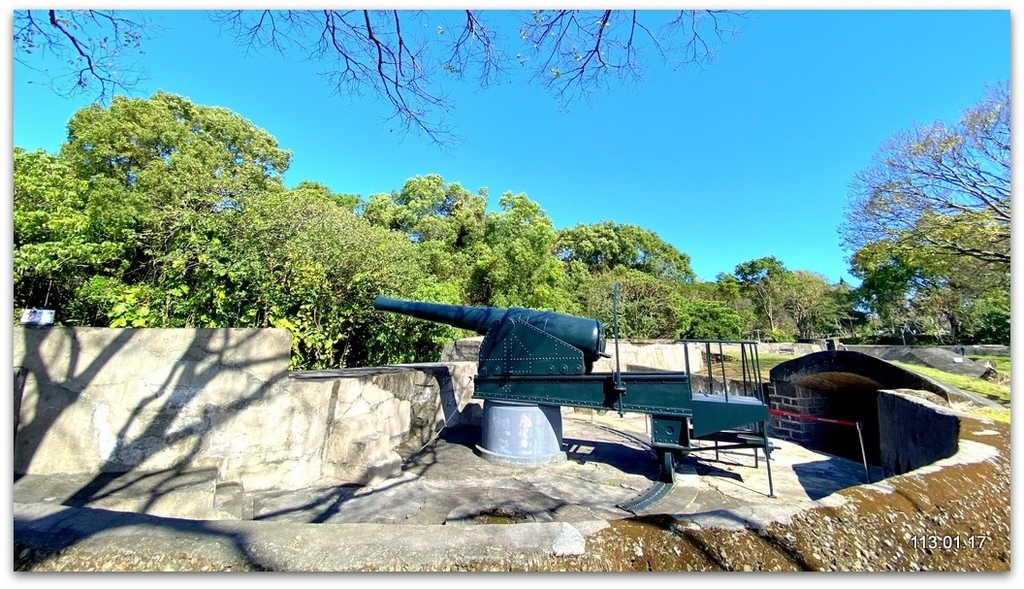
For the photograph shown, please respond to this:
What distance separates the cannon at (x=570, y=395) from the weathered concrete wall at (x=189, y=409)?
1.27m

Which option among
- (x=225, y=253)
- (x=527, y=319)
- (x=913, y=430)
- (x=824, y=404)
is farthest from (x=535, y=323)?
(x=824, y=404)

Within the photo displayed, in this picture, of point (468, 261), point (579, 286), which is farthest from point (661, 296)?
point (468, 261)

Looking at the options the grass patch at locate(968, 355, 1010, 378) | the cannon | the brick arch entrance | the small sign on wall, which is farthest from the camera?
the grass patch at locate(968, 355, 1010, 378)

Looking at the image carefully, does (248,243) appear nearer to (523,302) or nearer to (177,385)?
(177,385)

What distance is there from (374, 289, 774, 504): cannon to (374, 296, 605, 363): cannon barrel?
0.01 metres

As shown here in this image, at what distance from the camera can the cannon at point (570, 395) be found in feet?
13.5

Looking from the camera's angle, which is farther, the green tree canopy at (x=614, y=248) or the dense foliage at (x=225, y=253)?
the green tree canopy at (x=614, y=248)

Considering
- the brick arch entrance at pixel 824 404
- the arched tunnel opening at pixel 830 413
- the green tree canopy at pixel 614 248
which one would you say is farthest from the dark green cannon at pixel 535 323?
the green tree canopy at pixel 614 248

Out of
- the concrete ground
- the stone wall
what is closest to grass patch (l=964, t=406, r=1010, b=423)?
the stone wall

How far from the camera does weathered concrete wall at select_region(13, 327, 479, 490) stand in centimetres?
272

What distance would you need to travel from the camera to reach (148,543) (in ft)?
4.57

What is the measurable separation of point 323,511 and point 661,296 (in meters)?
19.8

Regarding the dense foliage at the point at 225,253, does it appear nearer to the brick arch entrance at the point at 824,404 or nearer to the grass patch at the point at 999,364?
the grass patch at the point at 999,364

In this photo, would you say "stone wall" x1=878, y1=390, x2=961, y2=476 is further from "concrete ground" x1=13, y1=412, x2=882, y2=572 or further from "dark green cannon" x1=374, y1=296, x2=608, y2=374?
"dark green cannon" x1=374, y1=296, x2=608, y2=374
